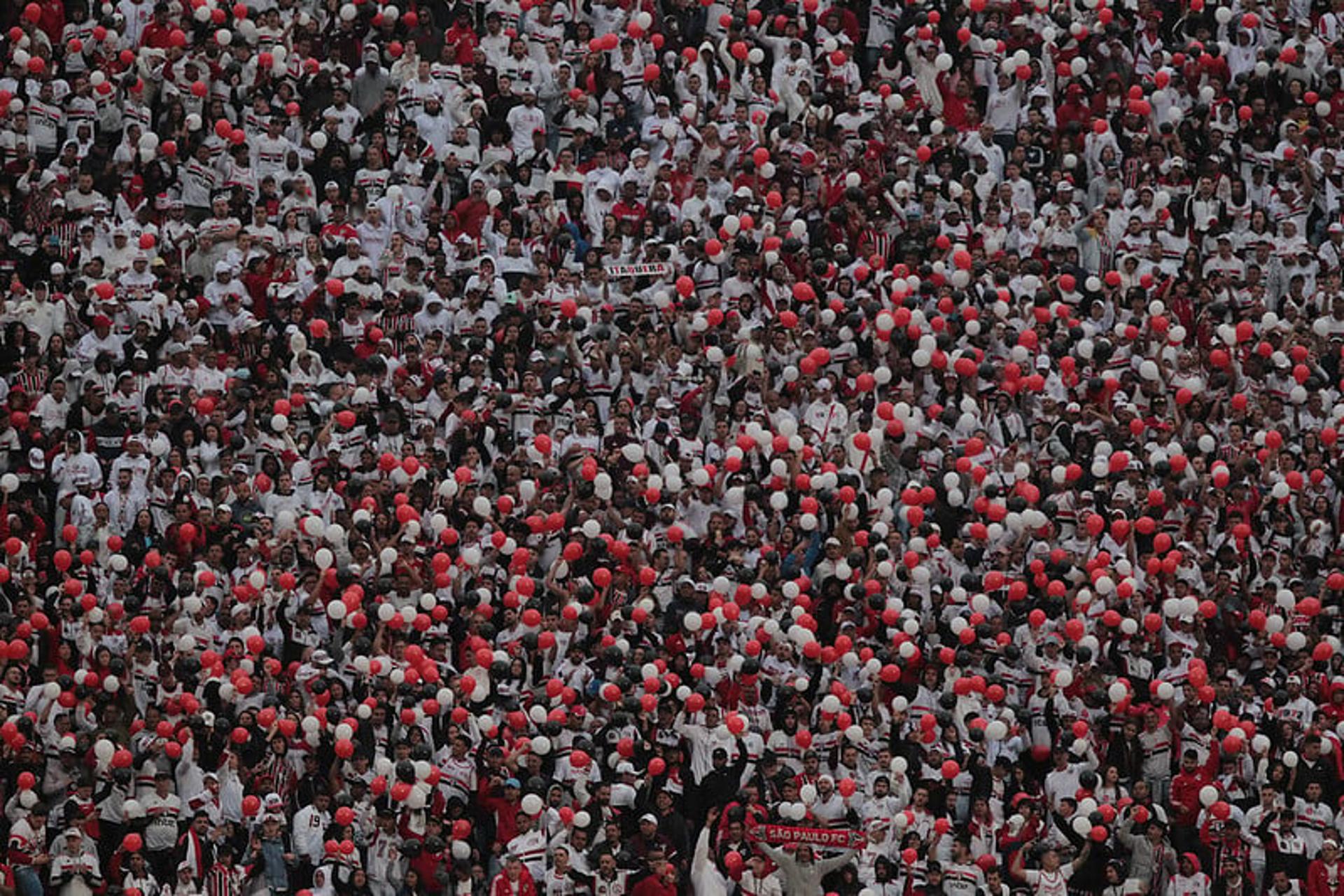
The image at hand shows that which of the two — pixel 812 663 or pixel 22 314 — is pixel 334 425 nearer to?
pixel 22 314

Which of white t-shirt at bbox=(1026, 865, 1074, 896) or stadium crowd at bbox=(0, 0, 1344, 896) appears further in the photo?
stadium crowd at bbox=(0, 0, 1344, 896)

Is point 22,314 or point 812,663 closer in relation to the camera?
point 812,663

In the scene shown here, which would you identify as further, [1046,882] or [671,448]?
[671,448]

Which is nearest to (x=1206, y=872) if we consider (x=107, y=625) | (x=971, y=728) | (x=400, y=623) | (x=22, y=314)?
(x=971, y=728)

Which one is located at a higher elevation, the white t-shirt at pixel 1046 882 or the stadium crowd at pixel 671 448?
the stadium crowd at pixel 671 448

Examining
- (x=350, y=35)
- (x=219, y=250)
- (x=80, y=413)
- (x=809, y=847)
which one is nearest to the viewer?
(x=809, y=847)

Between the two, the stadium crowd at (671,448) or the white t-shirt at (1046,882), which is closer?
the white t-shirt at (1046,882)

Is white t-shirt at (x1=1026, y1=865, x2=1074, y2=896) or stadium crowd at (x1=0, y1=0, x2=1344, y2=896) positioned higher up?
stadium crowd at (x1=0, y1=0, x2=1344, y2=896)

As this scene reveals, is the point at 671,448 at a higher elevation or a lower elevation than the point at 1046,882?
higher
